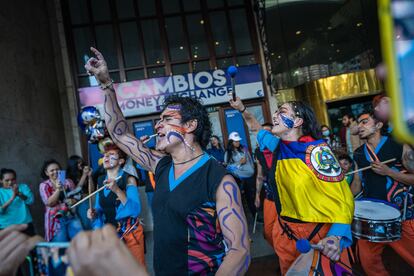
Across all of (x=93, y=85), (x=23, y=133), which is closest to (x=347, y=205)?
(x=23, y=133)

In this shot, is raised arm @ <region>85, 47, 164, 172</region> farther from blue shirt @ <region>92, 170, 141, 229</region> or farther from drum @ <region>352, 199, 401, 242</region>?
drum @ <region>352, 199, 401, 242</region>

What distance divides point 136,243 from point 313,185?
1.93m

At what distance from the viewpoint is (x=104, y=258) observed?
2.89 feet

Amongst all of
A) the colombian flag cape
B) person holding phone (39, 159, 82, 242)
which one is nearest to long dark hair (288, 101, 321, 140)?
the colombian flag cape

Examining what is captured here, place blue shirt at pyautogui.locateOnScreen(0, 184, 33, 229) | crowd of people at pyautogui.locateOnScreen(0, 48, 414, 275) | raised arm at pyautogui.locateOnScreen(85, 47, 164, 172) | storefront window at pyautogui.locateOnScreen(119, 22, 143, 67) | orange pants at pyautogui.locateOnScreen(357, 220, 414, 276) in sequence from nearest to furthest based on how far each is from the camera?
crowd of people at pyautogui.locateOnScreen(0, 48, 414, 275) → raised arm at pyautogui.locateOnScreen(85, 47, 164, 172) → orange pants at pyautogui.locateOnScreen(357, 220, 414, 276) → blue shirt at pyautogui.locateOnScreen(0, 184, 33, 229) → storefront window at pyautogui.locateOnScreen(119, 22, 143, 67)

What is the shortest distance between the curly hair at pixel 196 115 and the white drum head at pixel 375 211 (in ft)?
5.92

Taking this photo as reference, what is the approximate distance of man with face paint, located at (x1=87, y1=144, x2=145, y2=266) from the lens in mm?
3490

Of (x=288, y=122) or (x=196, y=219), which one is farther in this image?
(x=288, y=122)

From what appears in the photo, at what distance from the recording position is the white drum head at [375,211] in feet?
Result: 10.3

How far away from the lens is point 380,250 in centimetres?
350

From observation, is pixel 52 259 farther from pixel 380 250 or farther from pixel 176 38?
pixel 176 38

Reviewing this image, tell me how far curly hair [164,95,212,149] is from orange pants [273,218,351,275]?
108cm

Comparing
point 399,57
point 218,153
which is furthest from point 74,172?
point 399,57

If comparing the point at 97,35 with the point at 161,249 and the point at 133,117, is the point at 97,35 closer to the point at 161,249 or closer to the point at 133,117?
the point at 133,117
